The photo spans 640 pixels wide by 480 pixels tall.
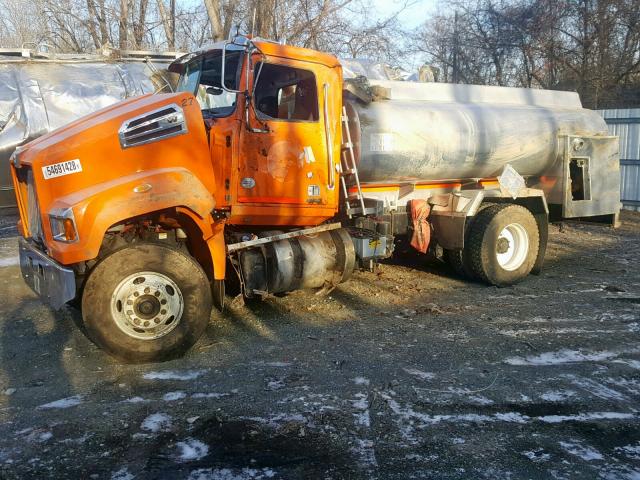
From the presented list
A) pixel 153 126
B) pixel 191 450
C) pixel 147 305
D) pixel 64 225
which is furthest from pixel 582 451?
pixel 153 126

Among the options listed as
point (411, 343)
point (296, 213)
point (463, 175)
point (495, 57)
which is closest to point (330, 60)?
point (296, 213)

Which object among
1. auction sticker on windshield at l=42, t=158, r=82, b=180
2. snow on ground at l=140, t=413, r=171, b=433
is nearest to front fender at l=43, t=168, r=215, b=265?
auction sticker on windshield at l=42, t=158, r=82, b=180

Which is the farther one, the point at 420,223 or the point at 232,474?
the point at 420,223

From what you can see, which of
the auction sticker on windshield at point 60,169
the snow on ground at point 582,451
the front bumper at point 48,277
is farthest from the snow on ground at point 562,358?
the auction sticker on windshield at point 60,169

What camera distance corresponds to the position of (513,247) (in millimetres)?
7723

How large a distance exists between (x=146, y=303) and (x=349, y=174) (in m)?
2.75

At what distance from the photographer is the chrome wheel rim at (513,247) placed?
7.56m

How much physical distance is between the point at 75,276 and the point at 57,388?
88cm

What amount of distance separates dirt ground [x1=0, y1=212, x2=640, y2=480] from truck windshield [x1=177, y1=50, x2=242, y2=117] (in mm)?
2231

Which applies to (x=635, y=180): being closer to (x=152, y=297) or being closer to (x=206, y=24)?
(x=152, y=297)

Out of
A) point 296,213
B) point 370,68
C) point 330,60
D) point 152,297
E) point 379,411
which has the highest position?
point 370,68

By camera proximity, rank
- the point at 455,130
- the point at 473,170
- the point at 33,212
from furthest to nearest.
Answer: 1. the point at 473,170
2. the point at 455,130
3. the point at 33,212

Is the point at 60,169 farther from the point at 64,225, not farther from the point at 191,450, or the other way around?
the point at 191,450

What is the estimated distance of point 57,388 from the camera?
430cm
